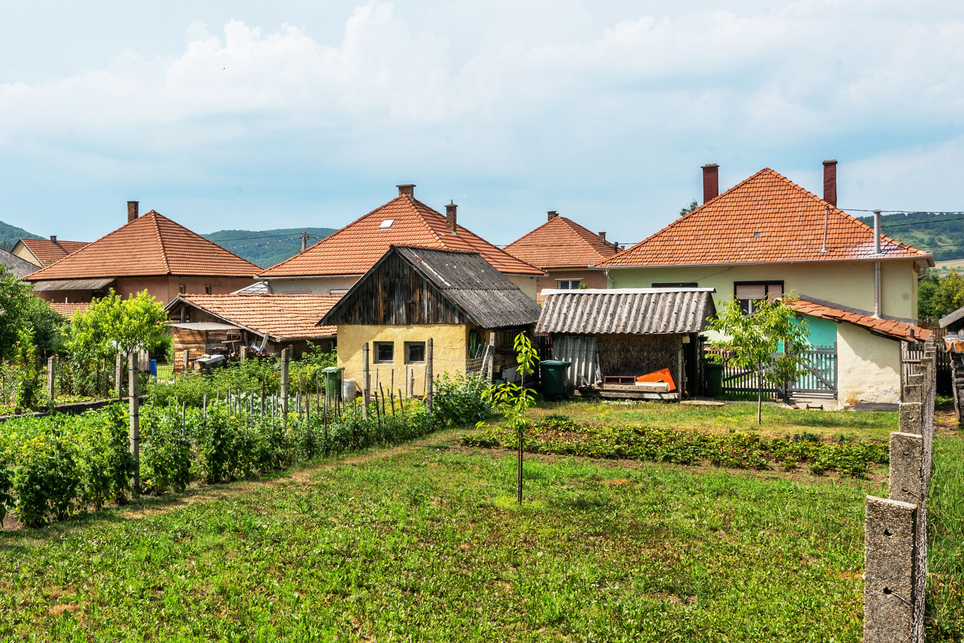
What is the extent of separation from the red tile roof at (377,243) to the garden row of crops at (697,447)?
20.5 meters

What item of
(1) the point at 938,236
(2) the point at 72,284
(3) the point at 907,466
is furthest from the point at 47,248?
(1) the point at 938,236

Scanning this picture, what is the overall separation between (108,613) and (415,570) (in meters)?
2.64

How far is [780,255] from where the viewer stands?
96.0 ft

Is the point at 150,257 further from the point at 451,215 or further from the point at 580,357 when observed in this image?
the point at 580,357

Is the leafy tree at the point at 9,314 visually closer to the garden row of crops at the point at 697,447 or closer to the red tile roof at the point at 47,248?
the garden row of crops at the point at 697,447

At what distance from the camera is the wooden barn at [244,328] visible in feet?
89.9

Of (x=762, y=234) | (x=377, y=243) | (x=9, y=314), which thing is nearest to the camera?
(x=9, y=314)

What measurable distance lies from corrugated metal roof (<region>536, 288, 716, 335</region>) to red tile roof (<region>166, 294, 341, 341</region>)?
8.40 m

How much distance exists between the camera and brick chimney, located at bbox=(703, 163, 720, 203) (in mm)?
35469

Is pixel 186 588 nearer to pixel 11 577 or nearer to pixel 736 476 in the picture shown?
pixel 11 577

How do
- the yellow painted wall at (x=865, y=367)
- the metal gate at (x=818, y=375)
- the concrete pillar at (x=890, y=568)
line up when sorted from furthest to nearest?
the metal gate at (x=818, y=375)
the yellow painted wall at (x=865, y=367)
the concrete pillar at (x=890, y=568)

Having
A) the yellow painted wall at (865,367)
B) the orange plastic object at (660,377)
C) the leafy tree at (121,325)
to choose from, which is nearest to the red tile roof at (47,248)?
the leafy tree at (121,325)

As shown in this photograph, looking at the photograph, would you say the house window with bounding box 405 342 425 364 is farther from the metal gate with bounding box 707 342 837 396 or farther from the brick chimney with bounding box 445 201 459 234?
the brick chimney with bounding box 445 201 459 234

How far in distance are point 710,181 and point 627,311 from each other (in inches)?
576
